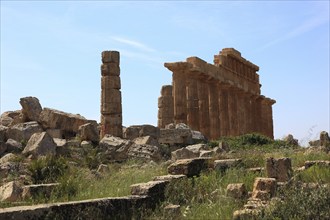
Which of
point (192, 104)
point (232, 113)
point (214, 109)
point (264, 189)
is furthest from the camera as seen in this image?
point (232, 113)

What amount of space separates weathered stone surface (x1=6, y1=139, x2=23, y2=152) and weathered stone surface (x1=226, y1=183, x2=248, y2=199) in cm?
1141

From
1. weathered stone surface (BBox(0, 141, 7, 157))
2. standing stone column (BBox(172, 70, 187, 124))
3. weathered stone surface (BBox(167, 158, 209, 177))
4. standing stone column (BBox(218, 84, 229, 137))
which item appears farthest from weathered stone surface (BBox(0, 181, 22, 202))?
standing stone column (BBox(218, 84, 229, 137))

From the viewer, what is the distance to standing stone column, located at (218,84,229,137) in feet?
128

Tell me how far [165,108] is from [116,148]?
13186 mm

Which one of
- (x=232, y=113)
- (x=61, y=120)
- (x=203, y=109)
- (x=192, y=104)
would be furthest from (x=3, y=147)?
(x=232, y=113)

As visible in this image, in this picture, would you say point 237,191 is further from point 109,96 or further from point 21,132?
point 109,96

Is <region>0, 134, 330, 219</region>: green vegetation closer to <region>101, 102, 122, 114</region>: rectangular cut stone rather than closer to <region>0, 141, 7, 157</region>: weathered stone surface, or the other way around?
<region>0, 141, 7, 157</region>: weathered stone surface

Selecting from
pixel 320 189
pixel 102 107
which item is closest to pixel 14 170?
pixel 320 189

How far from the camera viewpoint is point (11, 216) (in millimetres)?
7215

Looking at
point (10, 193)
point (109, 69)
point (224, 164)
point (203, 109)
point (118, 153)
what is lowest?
point (10, 193)

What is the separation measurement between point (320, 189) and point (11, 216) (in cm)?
486

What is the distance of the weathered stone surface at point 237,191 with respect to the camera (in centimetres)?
927

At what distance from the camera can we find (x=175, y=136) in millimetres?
25281

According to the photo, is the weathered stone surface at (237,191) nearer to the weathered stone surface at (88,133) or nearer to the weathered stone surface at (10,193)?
the weathered stone surface at (10,193)
